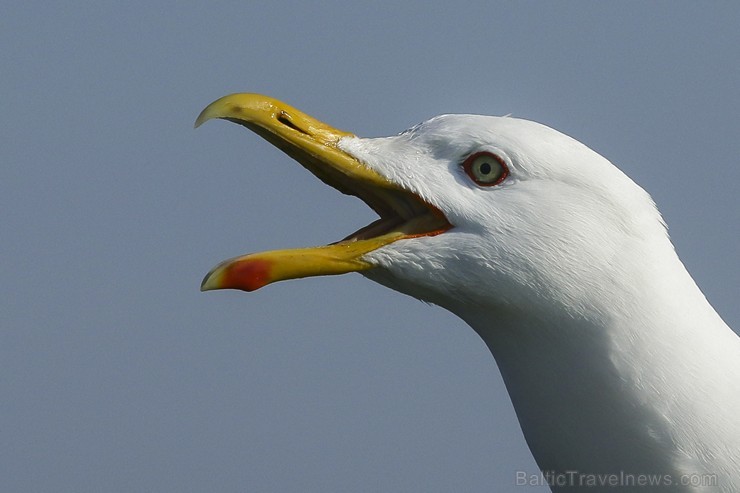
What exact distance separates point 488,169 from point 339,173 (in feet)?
2.61

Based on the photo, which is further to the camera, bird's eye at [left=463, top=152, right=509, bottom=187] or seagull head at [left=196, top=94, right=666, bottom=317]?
bird's eye at [left=463, top=152, right=509, bottom=187]

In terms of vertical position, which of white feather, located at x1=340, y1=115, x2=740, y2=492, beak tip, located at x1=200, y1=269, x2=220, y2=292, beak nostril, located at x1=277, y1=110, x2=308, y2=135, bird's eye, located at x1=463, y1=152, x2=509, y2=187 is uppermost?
beak nostril, located at x1=277, y1=110, x2=308, y2=135

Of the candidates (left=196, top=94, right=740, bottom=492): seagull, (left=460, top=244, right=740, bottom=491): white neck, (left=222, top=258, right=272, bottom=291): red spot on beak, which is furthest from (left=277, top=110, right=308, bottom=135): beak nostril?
(left=460, top=244, right=740, bottom=491): white neck

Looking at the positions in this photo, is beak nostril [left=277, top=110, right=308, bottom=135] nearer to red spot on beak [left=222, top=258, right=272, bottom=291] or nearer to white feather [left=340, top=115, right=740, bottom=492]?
white feather [left=340, top=115, right=740, bottom=492]

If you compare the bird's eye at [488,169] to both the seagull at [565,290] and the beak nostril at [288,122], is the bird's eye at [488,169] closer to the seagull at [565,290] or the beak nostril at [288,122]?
the seagull at [565,290]

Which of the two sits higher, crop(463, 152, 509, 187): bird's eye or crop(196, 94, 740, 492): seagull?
crop(463, 152, 509, 187): bird's eye

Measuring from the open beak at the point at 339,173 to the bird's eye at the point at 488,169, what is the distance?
275 mm

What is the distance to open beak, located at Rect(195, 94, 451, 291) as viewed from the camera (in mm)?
6328

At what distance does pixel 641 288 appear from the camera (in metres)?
6.06

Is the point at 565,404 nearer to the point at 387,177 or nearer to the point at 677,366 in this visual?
the point at 677,366

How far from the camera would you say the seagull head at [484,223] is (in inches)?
239

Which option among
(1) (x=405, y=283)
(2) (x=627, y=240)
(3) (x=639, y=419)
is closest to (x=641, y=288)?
(2) (x=627, y=240)

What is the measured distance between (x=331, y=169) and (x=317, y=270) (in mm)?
687

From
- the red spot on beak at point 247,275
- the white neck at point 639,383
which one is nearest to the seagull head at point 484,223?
the red spot on beak at point 247,275
